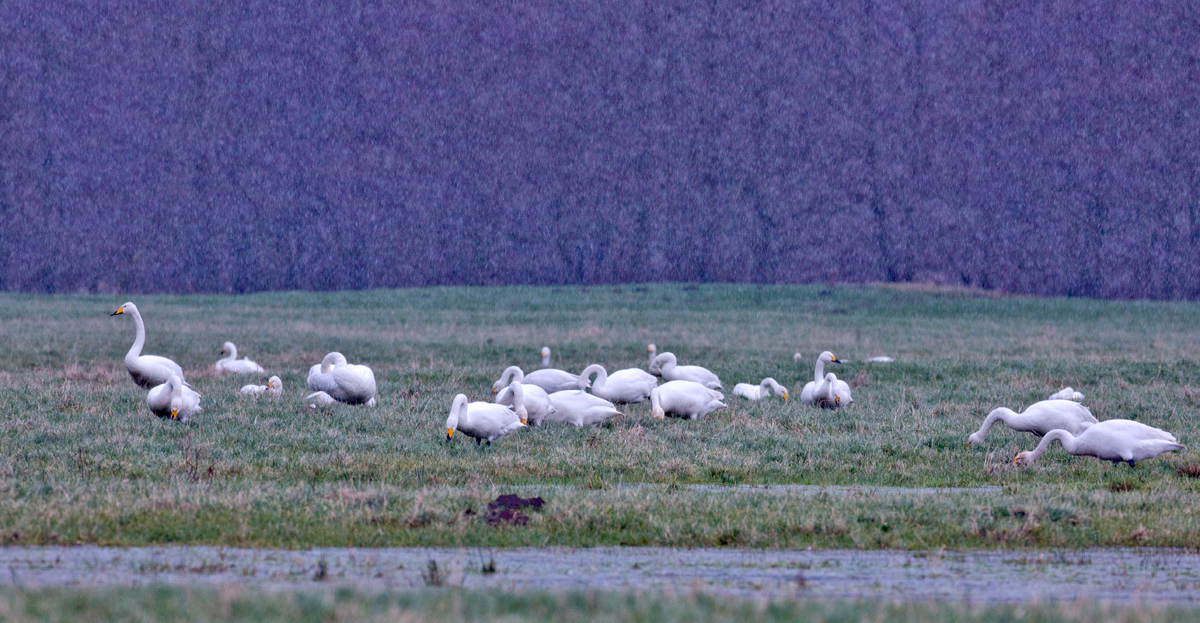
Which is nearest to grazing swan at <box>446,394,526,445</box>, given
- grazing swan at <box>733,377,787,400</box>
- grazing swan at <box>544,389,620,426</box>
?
grazing swan at <box>544,389,620,426</box>

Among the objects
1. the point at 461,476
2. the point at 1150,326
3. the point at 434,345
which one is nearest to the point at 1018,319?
the point at 1150,326

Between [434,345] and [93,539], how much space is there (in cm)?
2402

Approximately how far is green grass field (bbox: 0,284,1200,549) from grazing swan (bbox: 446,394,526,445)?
249 mm

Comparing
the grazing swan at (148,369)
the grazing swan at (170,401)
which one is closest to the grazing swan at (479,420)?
the grazing swan at (170,401)

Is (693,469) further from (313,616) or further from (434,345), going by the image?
(434,345)

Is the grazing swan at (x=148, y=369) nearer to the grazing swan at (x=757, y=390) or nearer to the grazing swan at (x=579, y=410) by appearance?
the grazing swan at (x=579, y=410)

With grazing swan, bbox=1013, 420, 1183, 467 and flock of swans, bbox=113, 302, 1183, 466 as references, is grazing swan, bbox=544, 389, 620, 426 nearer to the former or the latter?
flock of swans, bbox=113, 302, 1183, 466

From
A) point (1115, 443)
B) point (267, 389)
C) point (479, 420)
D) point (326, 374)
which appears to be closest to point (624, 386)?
point (326, 374)

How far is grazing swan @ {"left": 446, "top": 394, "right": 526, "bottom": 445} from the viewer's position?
12.8m

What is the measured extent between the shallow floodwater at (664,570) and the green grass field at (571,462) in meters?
0.40

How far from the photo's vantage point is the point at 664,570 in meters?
7.21

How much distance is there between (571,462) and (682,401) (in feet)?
15.1

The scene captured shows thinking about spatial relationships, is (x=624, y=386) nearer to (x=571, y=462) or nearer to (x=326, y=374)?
(x=326, y=374)

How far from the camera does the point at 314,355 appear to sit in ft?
93.0
